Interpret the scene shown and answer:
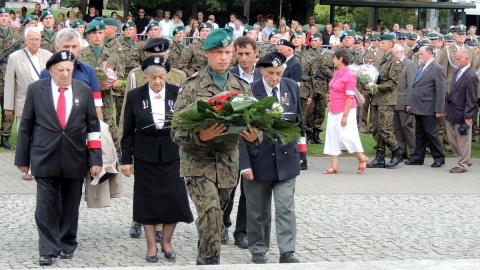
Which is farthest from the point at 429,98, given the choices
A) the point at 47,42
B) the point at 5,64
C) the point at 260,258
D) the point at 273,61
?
the point at 260,258

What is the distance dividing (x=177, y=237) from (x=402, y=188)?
488 cm

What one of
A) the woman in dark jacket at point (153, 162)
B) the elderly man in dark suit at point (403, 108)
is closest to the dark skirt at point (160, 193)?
the woman in dark jacket at point (153, 162)

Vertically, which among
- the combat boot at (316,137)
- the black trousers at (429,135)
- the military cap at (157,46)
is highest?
the military cap at (157,46)

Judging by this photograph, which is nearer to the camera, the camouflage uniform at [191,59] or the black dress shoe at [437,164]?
the black dress shoe at [437,164]

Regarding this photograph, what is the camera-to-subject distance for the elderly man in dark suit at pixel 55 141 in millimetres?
8539

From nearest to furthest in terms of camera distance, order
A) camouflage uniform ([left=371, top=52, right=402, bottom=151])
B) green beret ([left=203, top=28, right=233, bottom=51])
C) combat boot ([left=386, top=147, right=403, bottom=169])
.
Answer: green beret ([left=203, top=28, right=233, bottom=51]) < camouflage uniform ([left=371, top=52, right=402, bottom=151]) < combat boot ([left=386, top=147, right=403, bottom=169])

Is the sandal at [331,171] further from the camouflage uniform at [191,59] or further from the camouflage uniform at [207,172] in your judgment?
the camouflage uniform at [207,172]

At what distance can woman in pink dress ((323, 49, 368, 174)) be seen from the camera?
566 inches

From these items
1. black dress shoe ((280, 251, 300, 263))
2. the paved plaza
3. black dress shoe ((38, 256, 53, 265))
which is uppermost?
black dress shoe ((280, 251, 300, 263))

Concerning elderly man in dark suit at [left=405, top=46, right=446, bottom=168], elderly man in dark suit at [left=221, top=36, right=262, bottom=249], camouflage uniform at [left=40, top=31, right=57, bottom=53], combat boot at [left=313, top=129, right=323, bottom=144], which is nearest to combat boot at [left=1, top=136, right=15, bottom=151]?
camouflage uniform at [left=40, top=31, right=57, bottom=53]

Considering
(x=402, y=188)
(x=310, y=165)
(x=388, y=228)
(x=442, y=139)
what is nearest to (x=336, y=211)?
(x=388, y=228)

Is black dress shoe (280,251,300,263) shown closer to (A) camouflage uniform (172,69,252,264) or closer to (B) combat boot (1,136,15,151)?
(A) camouflage uniform (172,69,252,264)

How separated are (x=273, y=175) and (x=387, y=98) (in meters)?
8.12

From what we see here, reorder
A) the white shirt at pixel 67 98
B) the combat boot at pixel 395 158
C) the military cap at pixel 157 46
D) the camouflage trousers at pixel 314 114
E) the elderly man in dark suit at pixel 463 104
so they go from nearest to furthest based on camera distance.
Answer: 1. the white shirt at pixel 67 98
2. the military cap at pixel 157 46
3. the elderly man in dark suit at pixel 463 104
4. the combat boot at pixel 395 158
5. the camouflage trousers at pixel 314 114
